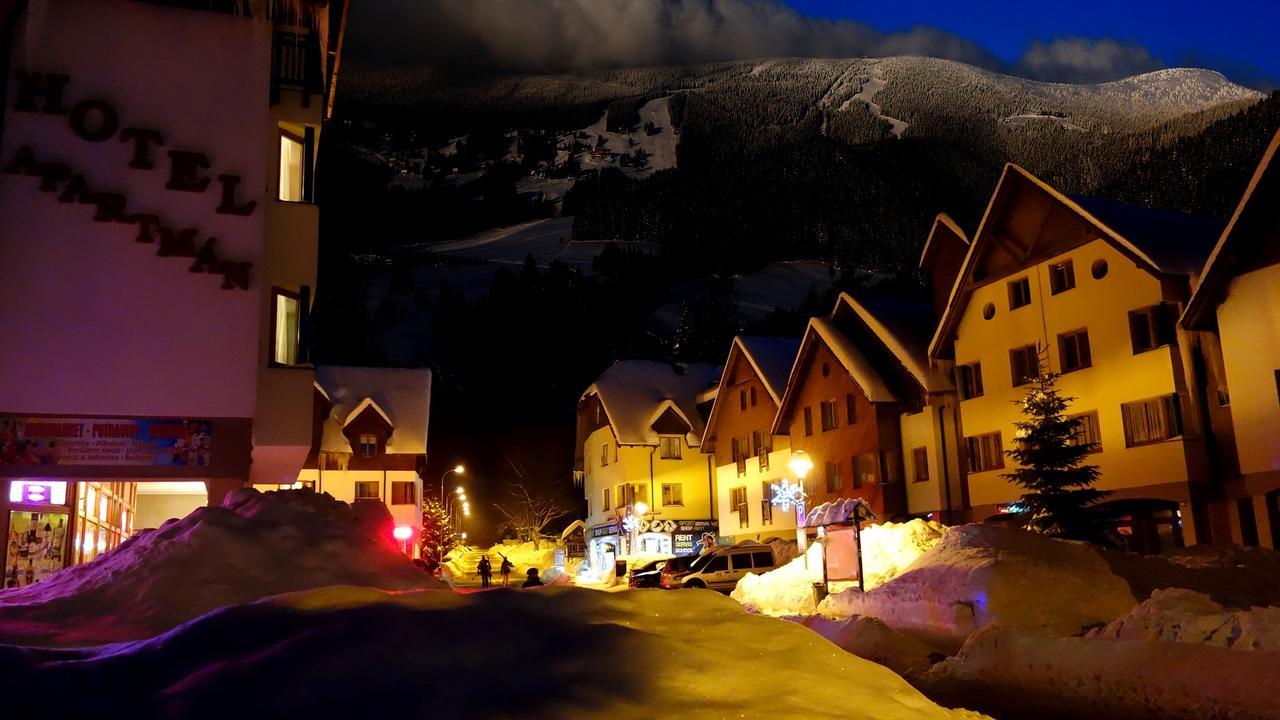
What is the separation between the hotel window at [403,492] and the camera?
51906 mm

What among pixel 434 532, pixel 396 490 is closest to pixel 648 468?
pixel 434 532

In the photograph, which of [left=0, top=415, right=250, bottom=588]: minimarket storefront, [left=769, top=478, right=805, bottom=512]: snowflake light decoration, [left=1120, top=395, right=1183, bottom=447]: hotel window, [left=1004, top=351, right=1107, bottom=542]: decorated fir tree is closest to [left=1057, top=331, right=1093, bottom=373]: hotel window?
[left=1120, top=395, right=1183, bottom=447]: hotel window

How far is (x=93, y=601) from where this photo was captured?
1219 centimetres

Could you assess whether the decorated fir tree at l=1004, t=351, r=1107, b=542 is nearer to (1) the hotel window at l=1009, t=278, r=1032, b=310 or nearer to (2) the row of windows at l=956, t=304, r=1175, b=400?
(2) the row of windows at l=956, t=304, r=1175, b=400

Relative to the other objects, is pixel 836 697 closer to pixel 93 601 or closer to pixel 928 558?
pixel 93 601

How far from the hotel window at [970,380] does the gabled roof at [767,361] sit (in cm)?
1095

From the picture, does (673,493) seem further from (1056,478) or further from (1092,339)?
(1056,478)

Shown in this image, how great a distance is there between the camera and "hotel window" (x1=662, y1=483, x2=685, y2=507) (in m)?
54.7

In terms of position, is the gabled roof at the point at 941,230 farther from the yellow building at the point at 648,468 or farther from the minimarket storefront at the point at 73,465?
the minimarket storefront at the point at 73,465

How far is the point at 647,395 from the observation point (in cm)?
5831

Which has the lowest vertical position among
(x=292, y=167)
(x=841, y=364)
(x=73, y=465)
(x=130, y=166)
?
(x=73, y=465)

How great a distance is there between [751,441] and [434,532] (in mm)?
20270

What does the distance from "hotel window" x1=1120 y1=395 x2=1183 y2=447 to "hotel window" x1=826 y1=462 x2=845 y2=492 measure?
13.8 metres

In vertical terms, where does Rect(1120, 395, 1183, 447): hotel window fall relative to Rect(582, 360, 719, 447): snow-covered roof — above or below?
below
